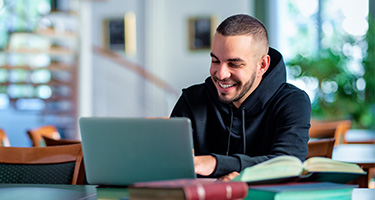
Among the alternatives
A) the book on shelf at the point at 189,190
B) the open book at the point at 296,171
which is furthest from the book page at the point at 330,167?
the book on shelf at the point at 189,190

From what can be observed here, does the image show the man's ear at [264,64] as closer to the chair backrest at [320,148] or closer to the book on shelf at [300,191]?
the chair backrest at [320,148]

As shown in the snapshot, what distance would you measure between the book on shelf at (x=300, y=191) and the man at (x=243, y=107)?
29 centimetres

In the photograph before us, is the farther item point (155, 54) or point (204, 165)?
point (155, 54)

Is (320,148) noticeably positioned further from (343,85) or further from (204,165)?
(343,85)

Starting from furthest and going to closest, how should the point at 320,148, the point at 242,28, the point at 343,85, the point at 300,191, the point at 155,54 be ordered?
the point at 155,54 → the point at 343,85 → the point at 320,148 → the point at 242,28 → the point at 300,191

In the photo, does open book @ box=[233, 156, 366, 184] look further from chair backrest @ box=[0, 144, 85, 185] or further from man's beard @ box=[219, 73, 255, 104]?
chair backrest @ box=[0, 144, 85, 185]

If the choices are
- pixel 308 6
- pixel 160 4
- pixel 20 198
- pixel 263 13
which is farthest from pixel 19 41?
pixel 20 198

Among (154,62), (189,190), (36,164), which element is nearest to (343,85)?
(154,62)

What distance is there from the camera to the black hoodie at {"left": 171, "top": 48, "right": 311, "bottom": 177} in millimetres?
1633

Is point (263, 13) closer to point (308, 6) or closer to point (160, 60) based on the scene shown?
point (308, 6)

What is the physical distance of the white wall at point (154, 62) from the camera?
337 inches

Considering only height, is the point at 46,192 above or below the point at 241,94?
below

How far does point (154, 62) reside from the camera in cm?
864

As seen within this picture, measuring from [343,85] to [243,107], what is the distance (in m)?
5.48
